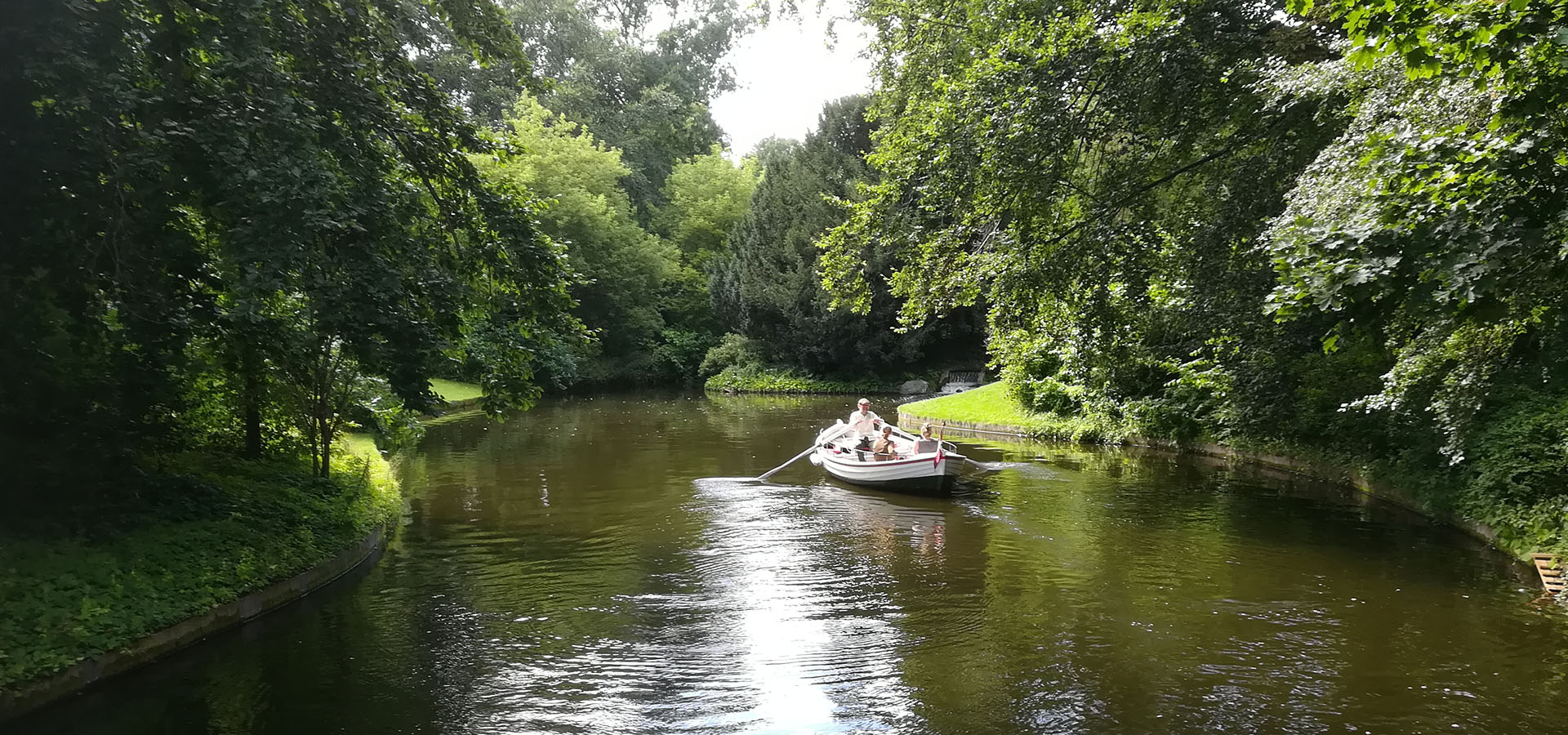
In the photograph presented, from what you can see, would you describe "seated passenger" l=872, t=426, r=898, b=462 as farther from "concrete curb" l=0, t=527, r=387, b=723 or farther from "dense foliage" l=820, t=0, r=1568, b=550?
"concrete curb" l=0, t=527, r=387, b=723

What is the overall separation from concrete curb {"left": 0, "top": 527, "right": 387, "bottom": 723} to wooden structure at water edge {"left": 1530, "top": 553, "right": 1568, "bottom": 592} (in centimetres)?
1220

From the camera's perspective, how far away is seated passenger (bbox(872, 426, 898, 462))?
632 inches

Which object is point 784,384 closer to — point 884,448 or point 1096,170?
point 884,448

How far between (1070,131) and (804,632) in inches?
344

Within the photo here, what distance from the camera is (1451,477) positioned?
11.9m

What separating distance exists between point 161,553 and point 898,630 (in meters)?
6.60

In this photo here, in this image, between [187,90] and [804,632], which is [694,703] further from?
[187,90]

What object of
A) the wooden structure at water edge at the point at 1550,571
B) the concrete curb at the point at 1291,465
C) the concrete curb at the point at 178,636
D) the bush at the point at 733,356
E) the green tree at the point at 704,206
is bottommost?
the concrete curb at the point at 178,636

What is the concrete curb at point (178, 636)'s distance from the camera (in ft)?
20.7

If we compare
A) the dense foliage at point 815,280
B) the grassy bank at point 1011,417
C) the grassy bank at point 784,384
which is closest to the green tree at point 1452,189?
the grassy bank at point 1011,417

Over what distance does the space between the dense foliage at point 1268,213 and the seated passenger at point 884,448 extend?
7.95 feet

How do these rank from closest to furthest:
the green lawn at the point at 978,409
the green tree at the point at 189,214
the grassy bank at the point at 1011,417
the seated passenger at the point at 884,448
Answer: the green tree at the point at 189,214
the seated passenger at the point at 884,448
the grassy bank at the point at 1011,417
the green lawn at the point at 978,409

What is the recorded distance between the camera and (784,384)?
4038 cm

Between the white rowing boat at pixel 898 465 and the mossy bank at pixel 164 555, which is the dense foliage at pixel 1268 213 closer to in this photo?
the white rowing boat at pixel 898 465
